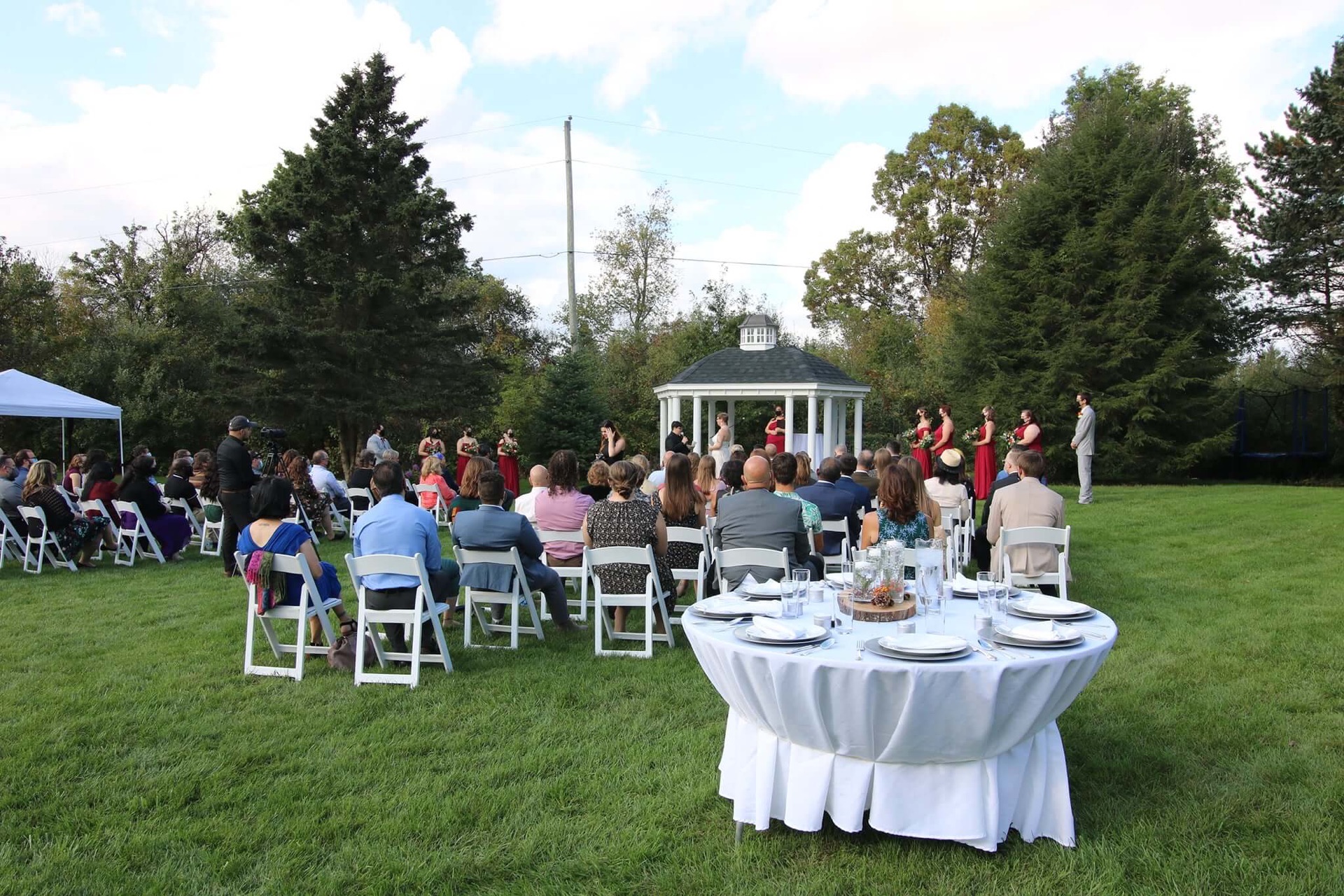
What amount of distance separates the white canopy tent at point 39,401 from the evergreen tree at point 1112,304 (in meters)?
18.0

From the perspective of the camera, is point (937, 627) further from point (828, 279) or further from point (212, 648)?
point (828, 279)

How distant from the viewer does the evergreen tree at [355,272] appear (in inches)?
812

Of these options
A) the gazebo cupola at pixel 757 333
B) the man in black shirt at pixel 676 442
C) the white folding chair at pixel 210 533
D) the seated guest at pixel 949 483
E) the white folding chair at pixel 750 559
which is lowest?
the white folding chair at pixel 210 533

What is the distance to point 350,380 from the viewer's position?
69.6 ft

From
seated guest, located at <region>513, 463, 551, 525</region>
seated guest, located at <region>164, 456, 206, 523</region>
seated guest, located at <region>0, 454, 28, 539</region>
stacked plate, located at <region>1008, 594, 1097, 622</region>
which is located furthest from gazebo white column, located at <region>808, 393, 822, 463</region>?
stacked plate, located at <region>1008, 594, 1097, 622</region>

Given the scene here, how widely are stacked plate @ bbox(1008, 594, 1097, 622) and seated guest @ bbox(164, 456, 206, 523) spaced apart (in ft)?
33.5

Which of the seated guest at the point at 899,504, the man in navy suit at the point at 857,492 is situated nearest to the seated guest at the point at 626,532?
the seated guest at the point at 899,504

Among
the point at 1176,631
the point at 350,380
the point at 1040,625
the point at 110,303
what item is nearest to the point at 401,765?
the point at 1040,625

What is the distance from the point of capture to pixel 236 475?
8594 millimetres

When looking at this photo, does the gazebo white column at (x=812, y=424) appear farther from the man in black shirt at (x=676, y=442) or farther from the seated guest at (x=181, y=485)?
the seated guest at (x=181, y=485)

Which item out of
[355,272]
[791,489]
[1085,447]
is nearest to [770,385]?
[1085,447]

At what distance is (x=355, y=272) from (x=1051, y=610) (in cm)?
2081

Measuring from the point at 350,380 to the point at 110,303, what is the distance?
13.4m

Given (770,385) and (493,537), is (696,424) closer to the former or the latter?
(770,385)
